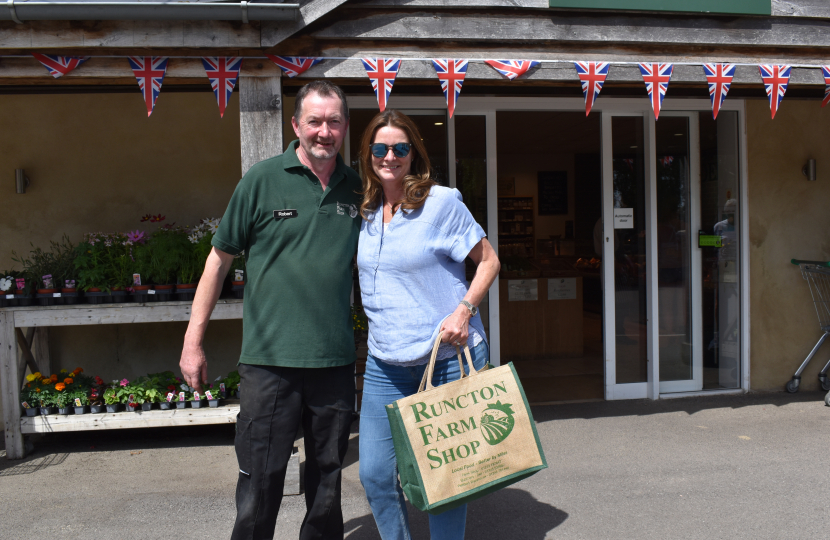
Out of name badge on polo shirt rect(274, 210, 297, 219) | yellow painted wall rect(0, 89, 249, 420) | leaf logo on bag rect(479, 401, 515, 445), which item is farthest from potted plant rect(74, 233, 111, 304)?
leaf logo on bag rect(479, 401, 515, 445)

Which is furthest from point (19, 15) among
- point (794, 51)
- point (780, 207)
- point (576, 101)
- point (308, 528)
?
point (780, 207)

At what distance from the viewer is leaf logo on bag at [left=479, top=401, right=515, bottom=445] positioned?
2.13 m

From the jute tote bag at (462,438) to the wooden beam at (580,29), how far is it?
2284 millimetres

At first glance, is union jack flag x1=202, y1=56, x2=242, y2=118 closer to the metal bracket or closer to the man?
the metal bracket

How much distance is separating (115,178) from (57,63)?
1.70m

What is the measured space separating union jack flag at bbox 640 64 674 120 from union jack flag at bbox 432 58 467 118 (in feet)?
3.84

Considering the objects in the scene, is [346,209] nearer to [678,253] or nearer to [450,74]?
[450,74]

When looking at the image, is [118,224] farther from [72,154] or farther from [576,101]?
[576,101]

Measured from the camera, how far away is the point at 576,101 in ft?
17.0

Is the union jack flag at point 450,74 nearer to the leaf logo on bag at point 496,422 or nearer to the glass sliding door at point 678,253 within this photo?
the leaf logo on bag at point 496,422

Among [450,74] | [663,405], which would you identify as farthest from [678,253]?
[450,74]

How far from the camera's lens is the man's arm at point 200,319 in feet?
7.62

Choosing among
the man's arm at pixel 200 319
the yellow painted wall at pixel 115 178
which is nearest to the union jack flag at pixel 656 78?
the man's arm at pixel 200 319

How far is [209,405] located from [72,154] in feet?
7.73
